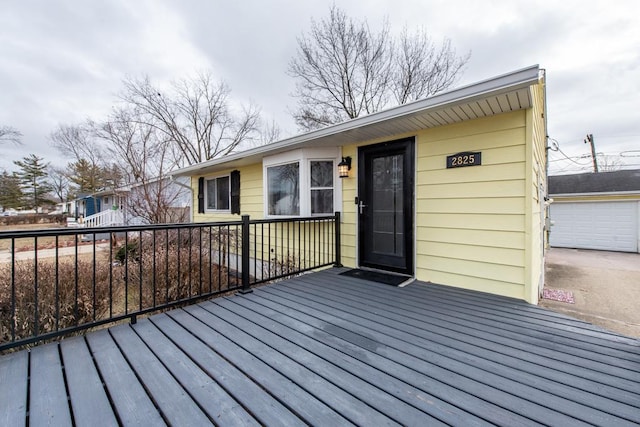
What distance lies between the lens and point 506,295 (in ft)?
9.30

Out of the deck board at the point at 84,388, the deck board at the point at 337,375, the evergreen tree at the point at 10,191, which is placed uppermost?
the evergreen tree at the point at 10,191

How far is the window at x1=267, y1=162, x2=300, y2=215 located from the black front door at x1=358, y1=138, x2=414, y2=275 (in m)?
1.21

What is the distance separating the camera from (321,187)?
4.36 meters

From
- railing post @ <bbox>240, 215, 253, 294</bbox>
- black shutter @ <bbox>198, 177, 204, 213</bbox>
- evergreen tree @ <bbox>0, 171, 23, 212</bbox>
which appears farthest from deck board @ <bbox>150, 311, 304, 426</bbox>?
evergreen tree @ <bbox>0, 171, 23, 212</bbox>

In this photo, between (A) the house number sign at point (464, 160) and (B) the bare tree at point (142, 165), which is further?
(B) the bare tree at point (142, 165)

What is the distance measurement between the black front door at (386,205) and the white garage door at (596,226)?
10.7 metres

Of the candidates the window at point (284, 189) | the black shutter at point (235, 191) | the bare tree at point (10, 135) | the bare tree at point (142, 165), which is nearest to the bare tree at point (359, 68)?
the bare tree at point (142, 165)

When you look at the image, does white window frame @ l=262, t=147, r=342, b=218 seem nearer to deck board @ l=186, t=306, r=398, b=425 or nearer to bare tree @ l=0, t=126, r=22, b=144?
deck board @ l=186, t=306, r=398, b=425

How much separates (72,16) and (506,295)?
9.78 meters

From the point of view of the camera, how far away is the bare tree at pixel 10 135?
1382cm

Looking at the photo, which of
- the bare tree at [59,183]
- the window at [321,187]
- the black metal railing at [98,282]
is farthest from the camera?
the bare tree at [59,183]

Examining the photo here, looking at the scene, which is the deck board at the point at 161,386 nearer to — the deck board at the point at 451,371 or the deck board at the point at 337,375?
the deck board at the point at 337,375

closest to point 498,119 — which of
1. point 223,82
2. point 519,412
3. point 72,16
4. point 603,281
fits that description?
point 519,412

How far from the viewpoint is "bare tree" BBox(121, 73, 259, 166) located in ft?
34.3
